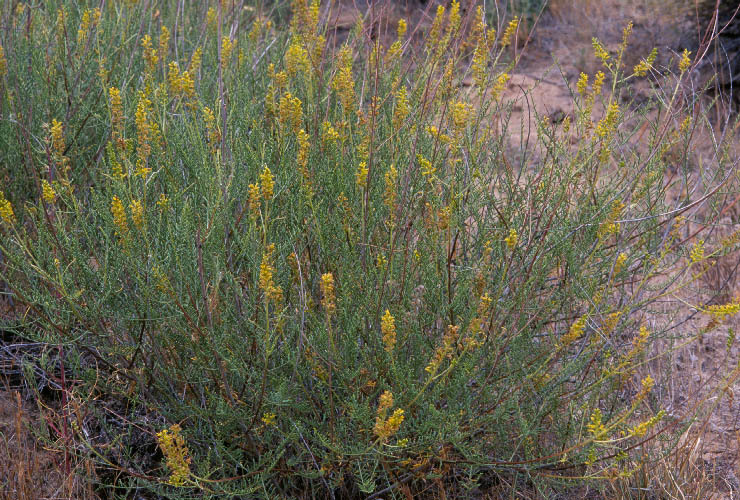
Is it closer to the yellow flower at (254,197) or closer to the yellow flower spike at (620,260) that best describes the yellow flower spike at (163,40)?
the yellow flower at (254,197)

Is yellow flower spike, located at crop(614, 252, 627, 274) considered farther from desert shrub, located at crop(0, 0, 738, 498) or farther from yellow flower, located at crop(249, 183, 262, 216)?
yellow flower, located at crop(249, 183, 262, 216)

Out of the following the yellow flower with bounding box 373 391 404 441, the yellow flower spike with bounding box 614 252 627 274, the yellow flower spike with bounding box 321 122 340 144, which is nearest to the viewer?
the yellow flower with bounding box 373 391 404 441

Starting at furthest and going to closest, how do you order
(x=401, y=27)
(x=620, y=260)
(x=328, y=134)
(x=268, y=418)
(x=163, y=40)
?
(x=401, y=27)
(x=163, y=40)
(x=328, y=134)
(x=620, y=260)
(x=268, y=418)

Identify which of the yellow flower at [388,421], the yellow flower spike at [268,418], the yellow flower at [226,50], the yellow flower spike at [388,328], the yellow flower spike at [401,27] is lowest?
the yellow flower spike at [268,418]

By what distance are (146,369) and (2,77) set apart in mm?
1380

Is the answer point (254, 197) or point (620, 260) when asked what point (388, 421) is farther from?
→ point (620, 260)

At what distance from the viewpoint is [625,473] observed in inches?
70.9

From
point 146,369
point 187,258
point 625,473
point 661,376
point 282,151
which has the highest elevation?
point 282,151

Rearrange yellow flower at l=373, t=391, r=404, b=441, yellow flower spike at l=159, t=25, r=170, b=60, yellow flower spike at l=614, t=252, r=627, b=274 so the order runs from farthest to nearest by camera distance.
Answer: yellow flower spike at l=159, t=25, r=170, b=60 → yellow flower spike at l=614, t=252, r=627, b=274 → yellow flower at l=373, t=391, r=404, b=441

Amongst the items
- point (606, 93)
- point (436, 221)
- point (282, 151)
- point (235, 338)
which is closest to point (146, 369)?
point (235, 338)

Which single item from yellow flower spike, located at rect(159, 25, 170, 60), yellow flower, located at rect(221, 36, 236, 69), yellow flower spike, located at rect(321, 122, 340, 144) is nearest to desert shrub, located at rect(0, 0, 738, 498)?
yellow flower spike, located at rect(321, 122, 340, 144)

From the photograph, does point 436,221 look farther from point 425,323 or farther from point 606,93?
point 606,93

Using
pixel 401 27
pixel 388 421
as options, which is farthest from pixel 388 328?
pixel 401 27

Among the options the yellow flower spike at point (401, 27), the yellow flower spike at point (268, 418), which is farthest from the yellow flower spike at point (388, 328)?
the yellow flower spike at point (401, 27)
